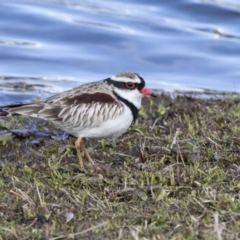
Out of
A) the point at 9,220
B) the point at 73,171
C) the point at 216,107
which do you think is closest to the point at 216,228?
the point at 9,220

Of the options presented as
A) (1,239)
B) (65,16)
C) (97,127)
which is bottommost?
(1,239)

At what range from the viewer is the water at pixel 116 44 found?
12117mm

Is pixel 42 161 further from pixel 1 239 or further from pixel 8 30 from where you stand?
pixel 8 30

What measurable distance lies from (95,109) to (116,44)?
270 inches

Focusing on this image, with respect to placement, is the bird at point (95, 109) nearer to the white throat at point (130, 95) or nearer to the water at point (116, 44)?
the white throat at point (130, 95)

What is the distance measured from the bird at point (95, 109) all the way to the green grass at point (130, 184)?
0.25 meters

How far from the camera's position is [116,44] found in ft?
44.9

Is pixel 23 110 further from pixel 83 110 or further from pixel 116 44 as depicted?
pixel 116 44

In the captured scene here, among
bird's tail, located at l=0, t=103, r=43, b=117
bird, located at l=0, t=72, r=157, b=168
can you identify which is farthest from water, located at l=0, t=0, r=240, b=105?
bird, located at l=0, t=72, r=157, b=168

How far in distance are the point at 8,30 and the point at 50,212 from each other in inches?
348

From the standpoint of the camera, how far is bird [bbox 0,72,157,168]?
690 centimetres

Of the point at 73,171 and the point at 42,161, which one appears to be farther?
the point at 42,161

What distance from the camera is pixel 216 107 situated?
891 cm

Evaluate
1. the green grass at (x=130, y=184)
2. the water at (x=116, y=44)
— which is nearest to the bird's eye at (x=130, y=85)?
the green grass at (x=130, y=184)
